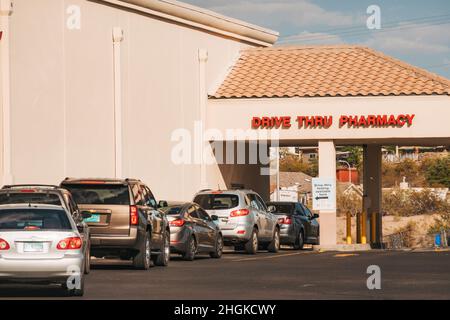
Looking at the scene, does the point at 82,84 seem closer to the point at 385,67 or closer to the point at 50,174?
the point at 50,174

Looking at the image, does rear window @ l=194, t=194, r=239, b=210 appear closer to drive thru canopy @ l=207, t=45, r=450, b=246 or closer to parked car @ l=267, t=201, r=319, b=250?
parked car @ l=267, t=201, r=319, b=250

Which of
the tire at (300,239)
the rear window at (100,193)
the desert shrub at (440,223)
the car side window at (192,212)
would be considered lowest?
the desert shrub at (440,223)

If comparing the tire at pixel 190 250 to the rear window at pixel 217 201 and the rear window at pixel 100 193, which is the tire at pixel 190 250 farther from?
the rear window at pixel 100 193

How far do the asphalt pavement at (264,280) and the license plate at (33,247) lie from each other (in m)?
0.75

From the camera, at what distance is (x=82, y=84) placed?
36.1m

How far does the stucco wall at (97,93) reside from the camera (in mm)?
33469

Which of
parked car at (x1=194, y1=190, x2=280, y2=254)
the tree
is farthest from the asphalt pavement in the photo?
the tree

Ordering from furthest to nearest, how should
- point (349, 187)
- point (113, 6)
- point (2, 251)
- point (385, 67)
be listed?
point (349, 187) → point (385, 67) → point (113, 6) → point (2, 251)

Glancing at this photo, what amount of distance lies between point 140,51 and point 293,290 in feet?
67.7

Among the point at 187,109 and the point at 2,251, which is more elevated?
the point at 187,109

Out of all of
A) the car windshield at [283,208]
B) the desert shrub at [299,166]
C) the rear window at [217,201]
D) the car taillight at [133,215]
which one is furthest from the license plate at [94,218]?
the desert shrub at [299,166]

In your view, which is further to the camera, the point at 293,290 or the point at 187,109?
the point at 187,109

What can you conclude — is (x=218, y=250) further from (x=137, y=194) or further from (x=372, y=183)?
(x=372, y=183)

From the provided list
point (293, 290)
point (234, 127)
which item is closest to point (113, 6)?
point (234, 127)
